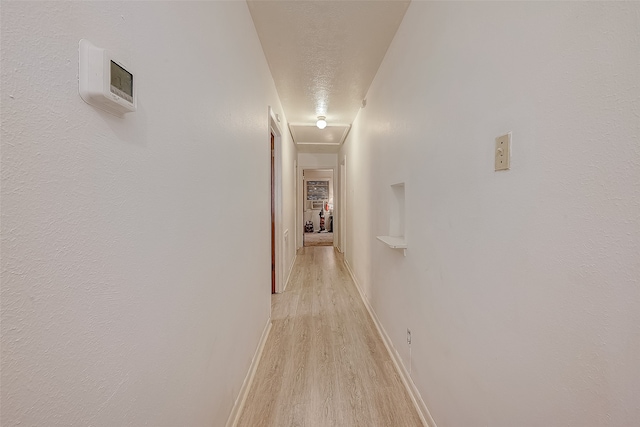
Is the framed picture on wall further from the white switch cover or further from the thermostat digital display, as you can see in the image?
the thermostat digital display

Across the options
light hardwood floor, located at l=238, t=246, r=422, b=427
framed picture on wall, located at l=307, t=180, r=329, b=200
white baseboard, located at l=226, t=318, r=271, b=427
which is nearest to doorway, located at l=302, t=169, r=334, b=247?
framed picture on wall, located at l=307, t=180, r=329, b=200

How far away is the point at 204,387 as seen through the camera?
1030 millimetres

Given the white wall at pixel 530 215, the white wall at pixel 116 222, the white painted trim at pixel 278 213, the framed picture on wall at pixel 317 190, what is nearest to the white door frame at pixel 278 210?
the white painted trim at pixel 278 213

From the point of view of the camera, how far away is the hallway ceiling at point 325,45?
1.64 m

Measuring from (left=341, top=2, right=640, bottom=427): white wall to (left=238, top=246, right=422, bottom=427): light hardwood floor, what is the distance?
0.32 m

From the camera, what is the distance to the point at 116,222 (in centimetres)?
58

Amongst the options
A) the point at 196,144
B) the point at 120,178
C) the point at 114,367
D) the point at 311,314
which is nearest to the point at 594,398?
the point at 114,367

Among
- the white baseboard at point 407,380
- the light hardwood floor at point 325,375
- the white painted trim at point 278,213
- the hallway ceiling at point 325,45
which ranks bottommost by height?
the light hardwood floor at point 325,375

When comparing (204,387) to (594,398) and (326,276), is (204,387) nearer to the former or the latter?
(594,398)

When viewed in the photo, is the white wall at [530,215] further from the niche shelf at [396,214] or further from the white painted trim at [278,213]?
the white painted trim at [278,213]

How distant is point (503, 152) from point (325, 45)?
173cm

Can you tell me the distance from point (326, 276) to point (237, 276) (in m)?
2.74

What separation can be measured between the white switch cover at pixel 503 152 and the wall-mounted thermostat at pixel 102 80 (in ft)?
3.42

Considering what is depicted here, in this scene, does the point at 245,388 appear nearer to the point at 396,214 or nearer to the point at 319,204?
the point at 396,214
